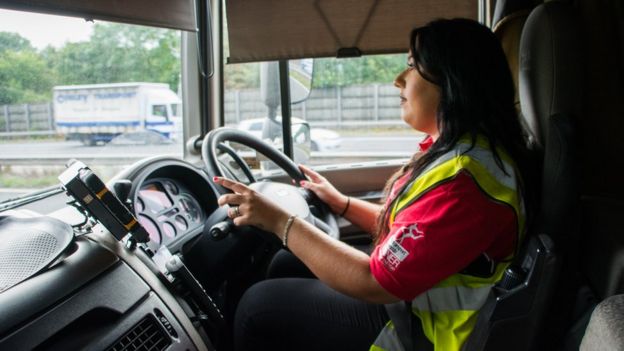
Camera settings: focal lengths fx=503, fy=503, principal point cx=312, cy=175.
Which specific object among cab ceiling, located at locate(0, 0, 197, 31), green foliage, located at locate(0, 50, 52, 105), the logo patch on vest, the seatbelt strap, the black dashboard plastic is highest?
cab ceiling, located at locate(0, 0, 197, 31)

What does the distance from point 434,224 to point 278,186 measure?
84cm

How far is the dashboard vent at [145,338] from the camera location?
106cm

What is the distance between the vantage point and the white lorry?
1636mm

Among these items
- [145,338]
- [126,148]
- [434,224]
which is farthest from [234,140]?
[434,224]

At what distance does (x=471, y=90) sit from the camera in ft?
3.76

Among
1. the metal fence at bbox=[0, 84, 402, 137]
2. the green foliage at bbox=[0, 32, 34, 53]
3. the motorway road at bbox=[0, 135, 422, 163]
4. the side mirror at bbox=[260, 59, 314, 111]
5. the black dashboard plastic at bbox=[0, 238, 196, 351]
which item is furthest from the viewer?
the metal fence at bbox=[0, 84, 402, 137]

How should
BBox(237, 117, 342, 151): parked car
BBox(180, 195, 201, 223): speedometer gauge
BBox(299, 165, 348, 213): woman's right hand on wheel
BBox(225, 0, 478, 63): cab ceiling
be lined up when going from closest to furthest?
1. BBox(180, 195, 201, 223): speedometer gauge
2. BBox(299, 165, 348, 213): woman's right hand on wheel
3. BBox(225, 0, 478, 63): cab ceiling
4. BBox(237, 117, 342, 151): parked car

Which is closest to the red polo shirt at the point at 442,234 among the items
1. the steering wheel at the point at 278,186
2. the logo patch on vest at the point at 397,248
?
the logo patch on vest at the point at 397,248

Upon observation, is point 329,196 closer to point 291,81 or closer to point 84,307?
point 291,81

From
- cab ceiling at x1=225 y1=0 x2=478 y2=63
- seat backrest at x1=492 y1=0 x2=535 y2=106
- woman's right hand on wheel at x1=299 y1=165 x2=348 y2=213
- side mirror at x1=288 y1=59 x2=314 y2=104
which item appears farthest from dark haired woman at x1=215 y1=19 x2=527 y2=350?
side mirror at x1=288 y1=59 x2=314 y2=104

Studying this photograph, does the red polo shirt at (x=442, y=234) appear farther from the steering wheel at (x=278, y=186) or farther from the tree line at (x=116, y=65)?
the tree line at (x=116, y=65)

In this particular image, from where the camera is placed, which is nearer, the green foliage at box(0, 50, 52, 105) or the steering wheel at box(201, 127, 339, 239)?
the green foliage at box(0, 50, 52, 105)

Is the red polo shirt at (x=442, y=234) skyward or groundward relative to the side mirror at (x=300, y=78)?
groundward

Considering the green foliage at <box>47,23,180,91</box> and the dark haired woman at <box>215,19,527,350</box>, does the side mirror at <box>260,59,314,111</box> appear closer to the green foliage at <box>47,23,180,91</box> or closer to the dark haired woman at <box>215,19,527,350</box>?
the green foliage at <box>47,23,180,91</box>
